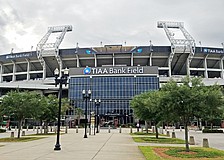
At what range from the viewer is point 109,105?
7812 cm

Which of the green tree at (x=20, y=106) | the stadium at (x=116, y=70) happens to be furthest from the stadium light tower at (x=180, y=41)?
the green tree at (x=20, y=106)

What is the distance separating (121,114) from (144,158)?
6666 centimetres

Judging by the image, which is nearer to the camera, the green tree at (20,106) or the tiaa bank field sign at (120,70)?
the green tree at (20,106)

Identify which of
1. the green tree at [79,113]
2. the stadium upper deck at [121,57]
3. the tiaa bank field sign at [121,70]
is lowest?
the green tree at [79,113]

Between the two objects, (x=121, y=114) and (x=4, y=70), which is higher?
(x=4, y=70)

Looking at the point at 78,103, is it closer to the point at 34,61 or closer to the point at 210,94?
the point at 34,61

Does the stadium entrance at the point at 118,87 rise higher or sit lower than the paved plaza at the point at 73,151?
higher

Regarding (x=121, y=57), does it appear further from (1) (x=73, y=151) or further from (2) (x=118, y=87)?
(1) (x=73, y=151)

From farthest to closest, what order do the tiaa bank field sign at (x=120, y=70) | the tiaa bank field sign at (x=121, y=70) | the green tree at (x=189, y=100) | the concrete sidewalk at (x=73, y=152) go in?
the tiaa bank field sign at (x=120, y=70), the tiaa bank field sign at (x=121, y=70), the green tree at (x=189, y=100), the concrete sidewalk at (x=73, y=152)

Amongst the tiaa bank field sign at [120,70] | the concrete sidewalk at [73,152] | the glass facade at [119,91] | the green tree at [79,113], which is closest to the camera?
the concrete sidewalk at [73,152]

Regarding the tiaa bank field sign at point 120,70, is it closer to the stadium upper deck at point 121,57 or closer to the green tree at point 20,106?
the stadium upper deck at point 121,57

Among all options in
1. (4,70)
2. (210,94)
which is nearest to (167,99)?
(210,94)

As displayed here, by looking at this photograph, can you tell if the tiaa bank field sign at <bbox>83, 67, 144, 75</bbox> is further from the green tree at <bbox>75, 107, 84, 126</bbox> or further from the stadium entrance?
the green tree at <bbox>75, 107, 84, 126</bbox>

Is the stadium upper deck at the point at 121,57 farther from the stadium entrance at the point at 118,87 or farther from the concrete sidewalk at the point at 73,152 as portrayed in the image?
the concrete sidewalk at the point at 73,152
